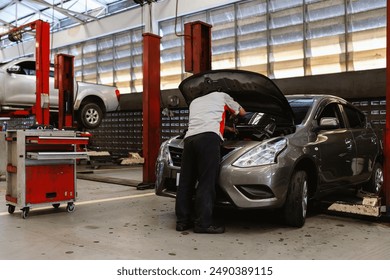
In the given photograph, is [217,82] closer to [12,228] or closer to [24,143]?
[24,143]

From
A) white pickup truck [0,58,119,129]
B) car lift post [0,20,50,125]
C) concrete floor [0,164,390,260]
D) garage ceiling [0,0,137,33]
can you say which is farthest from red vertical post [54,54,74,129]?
concrete floor [0,164,390,260]

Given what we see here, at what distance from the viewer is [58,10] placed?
1480cm

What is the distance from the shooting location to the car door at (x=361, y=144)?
503cm

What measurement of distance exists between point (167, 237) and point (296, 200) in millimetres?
1303

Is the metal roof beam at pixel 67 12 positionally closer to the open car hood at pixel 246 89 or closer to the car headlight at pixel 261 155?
the open car hood at pixel 246 89

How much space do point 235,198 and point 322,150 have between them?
Result: 126 centimetres

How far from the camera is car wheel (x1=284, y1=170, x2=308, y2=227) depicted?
385cm

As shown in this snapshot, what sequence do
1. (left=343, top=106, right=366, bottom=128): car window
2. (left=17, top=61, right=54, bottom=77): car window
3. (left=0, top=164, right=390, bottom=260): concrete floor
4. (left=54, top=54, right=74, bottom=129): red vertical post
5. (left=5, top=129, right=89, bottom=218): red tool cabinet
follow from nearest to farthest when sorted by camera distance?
1. (left=0, top=164, right=390, bottom=260): concrete floor
2. (left=5, top=129, right=89, bottom=218): red tool cabinet
3. (left=343, top=106, right=366, bottom=128): car window
4. (left=17, top=61, right=54, bottom=77): car window
5. (left=54, top=54, right=74, bottom=129): red vertical post

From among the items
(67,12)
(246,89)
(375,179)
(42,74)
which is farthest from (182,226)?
(67,12)

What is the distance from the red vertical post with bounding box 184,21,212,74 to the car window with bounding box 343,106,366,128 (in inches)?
89.6

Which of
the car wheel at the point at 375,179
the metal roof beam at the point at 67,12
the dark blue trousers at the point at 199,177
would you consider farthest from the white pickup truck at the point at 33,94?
the car wheel at the point at 375,179

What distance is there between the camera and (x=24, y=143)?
14.5ft

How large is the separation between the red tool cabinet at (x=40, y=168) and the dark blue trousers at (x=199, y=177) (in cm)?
152

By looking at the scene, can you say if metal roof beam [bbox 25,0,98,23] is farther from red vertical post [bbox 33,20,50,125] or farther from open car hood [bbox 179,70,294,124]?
open car hood [bbox 179,70,294,124]
